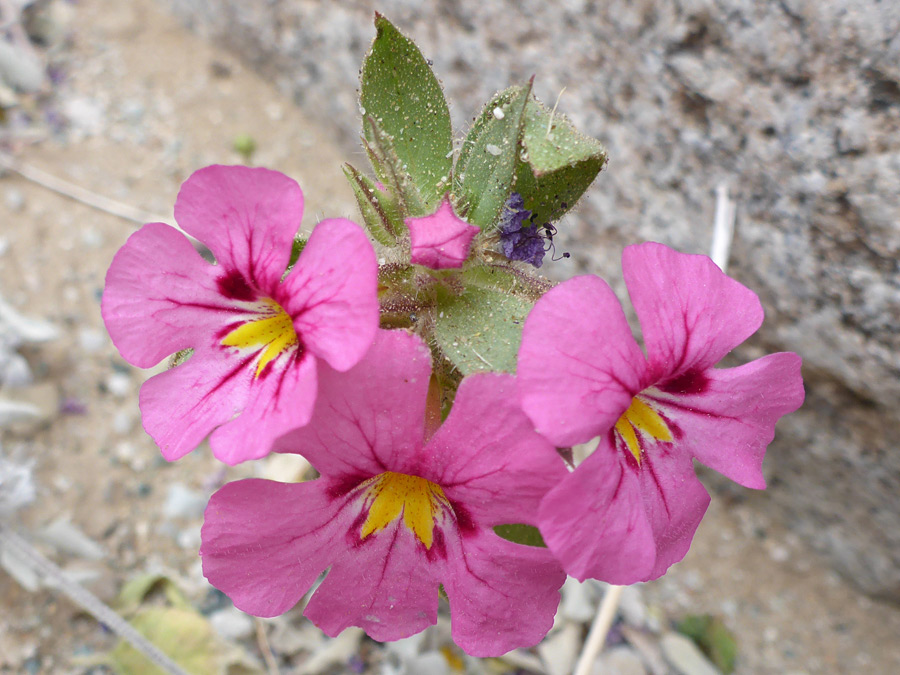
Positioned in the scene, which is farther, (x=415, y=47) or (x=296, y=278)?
(x=415, y=47)

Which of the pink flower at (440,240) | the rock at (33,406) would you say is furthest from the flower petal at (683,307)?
the rock at (33,406)

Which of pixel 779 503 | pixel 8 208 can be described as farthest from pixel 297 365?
pixel 8 208

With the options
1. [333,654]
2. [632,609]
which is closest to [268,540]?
[333,654]

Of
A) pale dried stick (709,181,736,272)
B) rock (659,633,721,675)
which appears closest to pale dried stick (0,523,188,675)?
rock (659,633,721,675)

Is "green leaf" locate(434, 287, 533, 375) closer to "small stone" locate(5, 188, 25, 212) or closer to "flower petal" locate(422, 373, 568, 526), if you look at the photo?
"flower petal" locate(422, 373, 568, 526)

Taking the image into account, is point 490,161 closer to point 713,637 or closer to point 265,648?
point 265,648

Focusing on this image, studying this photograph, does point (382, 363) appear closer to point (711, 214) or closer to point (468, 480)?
point (468, 480)
